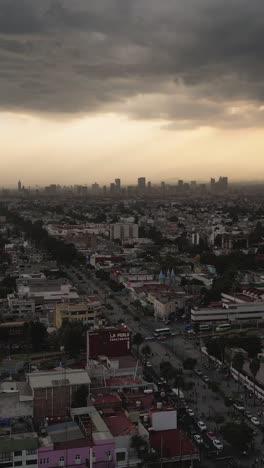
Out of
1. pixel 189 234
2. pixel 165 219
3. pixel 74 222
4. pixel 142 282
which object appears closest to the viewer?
pixel 142 282

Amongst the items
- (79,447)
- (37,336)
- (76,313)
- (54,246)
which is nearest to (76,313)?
(76,313)

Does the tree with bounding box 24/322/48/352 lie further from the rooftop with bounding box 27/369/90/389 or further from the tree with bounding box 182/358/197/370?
the rooftop with bounding box 27/369/90/389

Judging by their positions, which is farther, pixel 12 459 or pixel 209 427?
pixel 209 427

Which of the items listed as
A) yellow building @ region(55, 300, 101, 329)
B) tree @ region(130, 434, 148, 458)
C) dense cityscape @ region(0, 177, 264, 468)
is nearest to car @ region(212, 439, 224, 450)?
dense cityscape @ region(0, 177, 264, 468)

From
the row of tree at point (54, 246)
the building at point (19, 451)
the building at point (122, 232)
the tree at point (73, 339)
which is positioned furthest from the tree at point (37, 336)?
the building at point (122, 232)

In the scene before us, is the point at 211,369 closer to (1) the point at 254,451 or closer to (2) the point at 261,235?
(1) the point at 254,451

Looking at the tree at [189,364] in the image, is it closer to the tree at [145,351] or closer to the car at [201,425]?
the tree at [145,351]

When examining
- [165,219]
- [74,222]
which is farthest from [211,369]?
[165,219]
